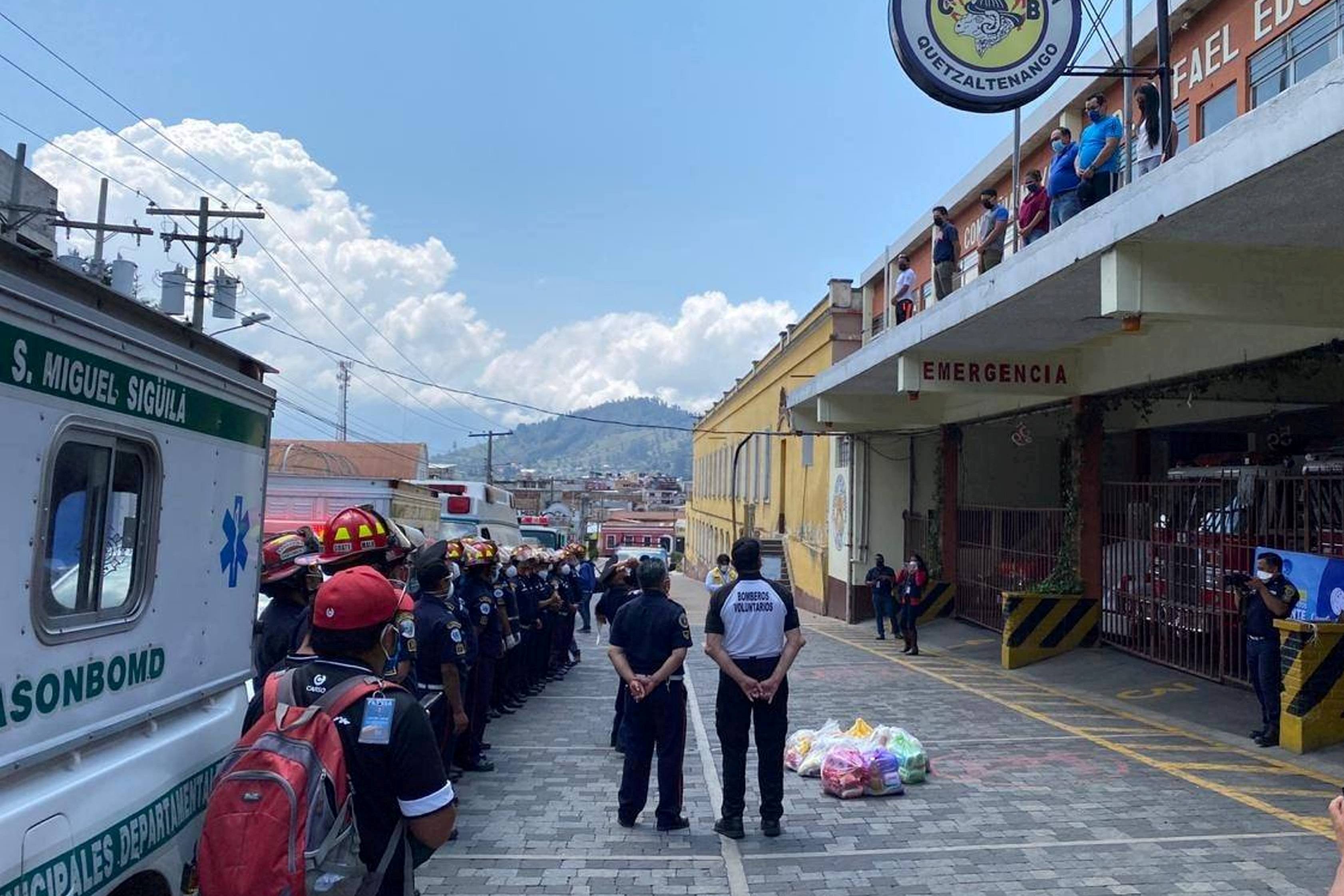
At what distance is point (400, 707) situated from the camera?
2.92m

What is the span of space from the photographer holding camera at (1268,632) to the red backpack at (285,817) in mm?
8261

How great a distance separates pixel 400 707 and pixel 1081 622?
43.4 ft

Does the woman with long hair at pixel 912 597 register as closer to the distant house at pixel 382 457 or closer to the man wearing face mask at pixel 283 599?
the man wearing face mask at pixel 283 599

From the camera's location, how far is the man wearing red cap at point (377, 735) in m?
2.89

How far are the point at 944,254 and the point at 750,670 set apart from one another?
31.2ft

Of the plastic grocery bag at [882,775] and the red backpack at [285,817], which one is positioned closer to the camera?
the red backpack at [285,817]

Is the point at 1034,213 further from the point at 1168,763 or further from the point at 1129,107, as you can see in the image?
the point at 1168,763

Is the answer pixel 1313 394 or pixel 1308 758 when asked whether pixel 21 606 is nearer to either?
pixel 1308 758

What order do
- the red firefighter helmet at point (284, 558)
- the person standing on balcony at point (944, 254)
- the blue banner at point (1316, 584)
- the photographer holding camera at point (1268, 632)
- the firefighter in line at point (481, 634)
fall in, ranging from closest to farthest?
the red firefighter helmet at point (284, 558) → the firefighter in line at point (481, 634) → the photographer holding camera at point (1268, 632) → the blue banner at point (1316, 584) → the person standing on balcony at point (944, 254)

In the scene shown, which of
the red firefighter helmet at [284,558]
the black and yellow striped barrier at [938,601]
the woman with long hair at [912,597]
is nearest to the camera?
the red firefighter helmet at [284,558]

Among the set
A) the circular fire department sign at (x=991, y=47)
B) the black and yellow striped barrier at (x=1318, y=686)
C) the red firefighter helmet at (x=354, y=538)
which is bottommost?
the black and yellow striped barrier at (x=1318, y=686)

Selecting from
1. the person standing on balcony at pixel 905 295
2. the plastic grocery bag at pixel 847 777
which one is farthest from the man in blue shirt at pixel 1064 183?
the person standing on balcony at pixel 905 295

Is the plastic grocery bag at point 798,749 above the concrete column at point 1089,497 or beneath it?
beneath

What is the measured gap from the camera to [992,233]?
1216 cm
